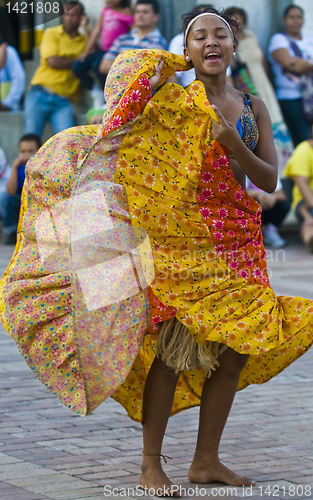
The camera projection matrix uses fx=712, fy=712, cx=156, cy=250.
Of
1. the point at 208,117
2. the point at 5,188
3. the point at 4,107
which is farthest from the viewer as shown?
the point at 4,107

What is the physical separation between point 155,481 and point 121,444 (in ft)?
1.89

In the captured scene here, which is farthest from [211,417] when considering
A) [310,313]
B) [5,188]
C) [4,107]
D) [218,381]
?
[4,107]

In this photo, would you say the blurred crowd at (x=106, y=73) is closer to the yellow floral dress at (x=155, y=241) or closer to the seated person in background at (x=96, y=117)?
the seated person in background at (x=96, y=117)

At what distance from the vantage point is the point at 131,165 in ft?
9.20

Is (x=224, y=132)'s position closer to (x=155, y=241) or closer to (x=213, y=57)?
(x=213, y=57)

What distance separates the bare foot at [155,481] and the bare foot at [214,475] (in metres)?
0.12

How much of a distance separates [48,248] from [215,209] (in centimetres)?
69

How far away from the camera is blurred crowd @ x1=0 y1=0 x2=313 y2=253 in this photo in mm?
9391

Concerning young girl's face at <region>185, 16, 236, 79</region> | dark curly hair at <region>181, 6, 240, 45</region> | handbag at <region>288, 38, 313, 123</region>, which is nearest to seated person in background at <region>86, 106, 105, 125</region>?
handbag at <region>288, 38, 313, 123</region>

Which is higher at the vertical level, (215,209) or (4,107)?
(215,209)

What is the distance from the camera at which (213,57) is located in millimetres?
2867

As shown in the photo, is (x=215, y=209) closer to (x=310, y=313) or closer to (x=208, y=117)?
(x=208, y=117)

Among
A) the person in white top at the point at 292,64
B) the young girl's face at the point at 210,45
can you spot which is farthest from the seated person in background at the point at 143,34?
the young girl's face at the point at 210,45

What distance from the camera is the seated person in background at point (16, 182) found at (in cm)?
918
